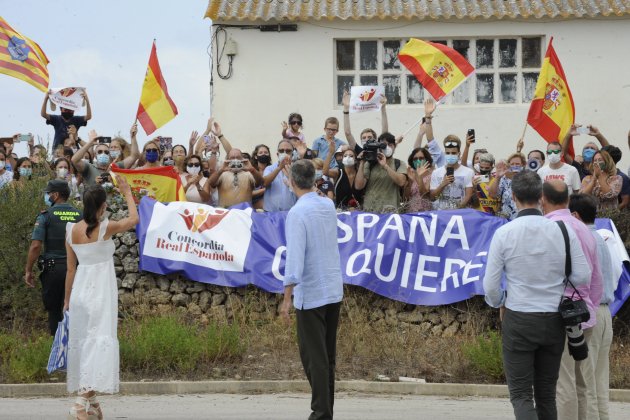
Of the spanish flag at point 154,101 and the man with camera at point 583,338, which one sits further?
the spanish flag at point 154,101

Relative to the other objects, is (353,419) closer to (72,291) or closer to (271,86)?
(72,291)

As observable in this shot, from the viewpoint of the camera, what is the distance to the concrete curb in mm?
11914

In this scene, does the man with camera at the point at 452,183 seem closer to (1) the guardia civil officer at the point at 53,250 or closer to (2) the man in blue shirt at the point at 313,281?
(1) the guardia civil officer at the point at 53,250

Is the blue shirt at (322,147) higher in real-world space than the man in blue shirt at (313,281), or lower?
higher


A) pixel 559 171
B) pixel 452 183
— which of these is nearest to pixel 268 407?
pixel 452 183

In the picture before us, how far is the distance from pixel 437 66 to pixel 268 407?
28.4ft

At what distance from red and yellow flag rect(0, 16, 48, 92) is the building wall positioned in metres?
Answer: 6.02

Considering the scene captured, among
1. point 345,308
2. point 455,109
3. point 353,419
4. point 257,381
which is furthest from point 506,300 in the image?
point 455,109

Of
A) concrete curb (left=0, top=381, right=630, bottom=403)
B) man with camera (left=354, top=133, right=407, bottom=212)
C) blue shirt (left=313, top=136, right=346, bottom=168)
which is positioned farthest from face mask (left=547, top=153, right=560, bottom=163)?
concrete curb (left=0, top=381, right=630, bottom=403)

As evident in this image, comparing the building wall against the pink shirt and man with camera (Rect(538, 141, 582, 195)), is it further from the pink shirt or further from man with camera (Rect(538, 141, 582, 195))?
the pink shirt

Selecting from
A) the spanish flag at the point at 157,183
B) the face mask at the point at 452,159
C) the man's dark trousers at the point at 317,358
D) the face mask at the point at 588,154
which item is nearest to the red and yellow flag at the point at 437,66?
the face mask at the point at 452,159

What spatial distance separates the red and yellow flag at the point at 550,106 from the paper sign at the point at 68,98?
7208 mm

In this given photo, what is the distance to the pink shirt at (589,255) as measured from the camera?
8.16 meters

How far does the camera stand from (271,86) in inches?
933
